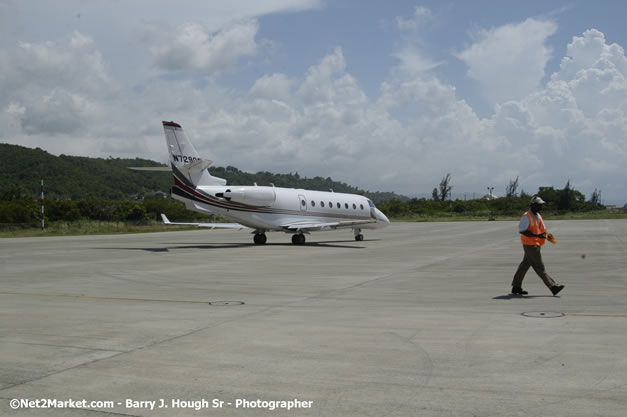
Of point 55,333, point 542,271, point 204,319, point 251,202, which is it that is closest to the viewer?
point 55,333

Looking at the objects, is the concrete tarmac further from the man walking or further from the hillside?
the hillside

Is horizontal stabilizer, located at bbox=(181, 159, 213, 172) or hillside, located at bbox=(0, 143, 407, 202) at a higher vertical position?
hillside, located at bbox=(0, 143, 407, 202)

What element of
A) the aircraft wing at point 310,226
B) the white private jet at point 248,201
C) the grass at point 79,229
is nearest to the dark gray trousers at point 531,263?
the white private jet at point 248,201

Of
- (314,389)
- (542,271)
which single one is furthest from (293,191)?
(314,389)

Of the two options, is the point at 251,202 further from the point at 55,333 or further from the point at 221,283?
the point at 55,333

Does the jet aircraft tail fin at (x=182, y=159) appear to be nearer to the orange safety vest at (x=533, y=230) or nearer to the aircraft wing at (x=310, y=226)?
the aircraft wing at (x=310, y=226)

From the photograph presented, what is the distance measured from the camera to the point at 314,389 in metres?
6.08

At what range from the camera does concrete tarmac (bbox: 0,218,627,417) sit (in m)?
5.70

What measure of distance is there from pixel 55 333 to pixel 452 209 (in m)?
134

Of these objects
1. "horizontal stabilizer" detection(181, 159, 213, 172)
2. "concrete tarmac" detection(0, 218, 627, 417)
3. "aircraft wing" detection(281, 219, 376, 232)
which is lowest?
"concrete tarmac" detection(0, 218, 627, 417)

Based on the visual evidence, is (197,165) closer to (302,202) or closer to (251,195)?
(251,195)

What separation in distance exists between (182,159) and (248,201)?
13.6 feet

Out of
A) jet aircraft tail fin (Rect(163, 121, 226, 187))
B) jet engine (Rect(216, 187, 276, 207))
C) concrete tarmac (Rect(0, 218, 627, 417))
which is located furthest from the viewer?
jet engine (Rect(216, 187, 276, 207))

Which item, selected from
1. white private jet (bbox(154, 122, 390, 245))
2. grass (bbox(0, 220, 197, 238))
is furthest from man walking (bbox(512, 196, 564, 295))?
grass (bbox(0, 220, 197, 238))
